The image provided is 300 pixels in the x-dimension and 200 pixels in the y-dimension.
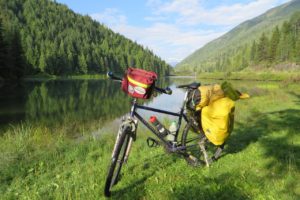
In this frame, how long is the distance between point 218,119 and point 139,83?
227 cm

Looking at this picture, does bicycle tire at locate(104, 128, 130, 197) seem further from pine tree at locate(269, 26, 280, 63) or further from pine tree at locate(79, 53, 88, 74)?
pine tree at locate(79, 53, 88, 74)

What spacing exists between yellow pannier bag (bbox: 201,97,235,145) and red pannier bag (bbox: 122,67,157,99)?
1827 millimetres

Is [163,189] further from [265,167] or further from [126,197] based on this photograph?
[265,167]

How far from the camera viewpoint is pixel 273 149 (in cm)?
806

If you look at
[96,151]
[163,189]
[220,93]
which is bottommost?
[96,151]

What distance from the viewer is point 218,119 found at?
21.5ft

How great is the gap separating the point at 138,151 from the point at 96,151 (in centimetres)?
185

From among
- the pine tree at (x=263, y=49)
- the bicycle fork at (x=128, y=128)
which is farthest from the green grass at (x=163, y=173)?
the pine tree at (x=263, y=49)

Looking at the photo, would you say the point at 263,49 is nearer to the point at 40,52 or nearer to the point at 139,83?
the point at 40,52

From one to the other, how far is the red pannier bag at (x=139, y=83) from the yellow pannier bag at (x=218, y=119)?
71.9 inches

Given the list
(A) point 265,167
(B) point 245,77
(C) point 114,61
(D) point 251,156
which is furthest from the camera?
(C) point 114,61

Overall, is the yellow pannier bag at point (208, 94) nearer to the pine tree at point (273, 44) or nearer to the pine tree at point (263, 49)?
the pine tree at point (273, 44)

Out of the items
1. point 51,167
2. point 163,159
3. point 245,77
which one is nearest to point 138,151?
point 163,159

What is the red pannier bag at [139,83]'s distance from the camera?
5.44 m
